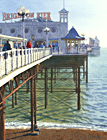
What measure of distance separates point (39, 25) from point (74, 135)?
46879 millimetres

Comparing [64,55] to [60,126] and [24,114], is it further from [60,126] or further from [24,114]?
[60,126]

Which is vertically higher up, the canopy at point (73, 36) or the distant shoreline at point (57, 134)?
the canopy at point (73, 36)

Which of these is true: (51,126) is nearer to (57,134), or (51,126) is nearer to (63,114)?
(57,134)

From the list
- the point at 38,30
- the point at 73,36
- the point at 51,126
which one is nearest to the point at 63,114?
the point at 51,126

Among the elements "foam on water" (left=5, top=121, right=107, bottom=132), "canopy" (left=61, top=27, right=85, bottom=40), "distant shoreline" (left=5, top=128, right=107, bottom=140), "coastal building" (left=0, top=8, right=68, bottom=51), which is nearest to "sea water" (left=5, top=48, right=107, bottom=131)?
→ "foam on water" (left=5, top=121, right=107, bottom=132)

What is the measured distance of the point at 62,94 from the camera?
2892cm

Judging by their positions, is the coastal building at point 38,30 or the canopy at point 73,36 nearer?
the canopy at point 73,36

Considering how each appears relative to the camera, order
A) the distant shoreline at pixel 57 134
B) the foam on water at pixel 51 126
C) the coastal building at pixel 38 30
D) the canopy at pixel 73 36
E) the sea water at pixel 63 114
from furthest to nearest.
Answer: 1. the coastal building at pixel 38 30
2. the canopy at pixel 73 36
3. the sea water at pixel 63 114
4. the foam on water at pixel 51 126
5. the distant shoreline at pixel 57 134

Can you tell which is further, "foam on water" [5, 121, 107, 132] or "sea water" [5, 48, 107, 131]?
"sea water" [5, 48, 107, 131]

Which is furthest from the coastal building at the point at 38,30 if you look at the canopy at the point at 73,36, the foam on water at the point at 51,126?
the foam on water at the point at 51,126

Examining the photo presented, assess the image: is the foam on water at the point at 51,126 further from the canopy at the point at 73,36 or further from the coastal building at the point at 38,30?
the coastal building at the point at 38,30

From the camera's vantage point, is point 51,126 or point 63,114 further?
point 63,114

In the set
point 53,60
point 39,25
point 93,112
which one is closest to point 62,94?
point 53,60

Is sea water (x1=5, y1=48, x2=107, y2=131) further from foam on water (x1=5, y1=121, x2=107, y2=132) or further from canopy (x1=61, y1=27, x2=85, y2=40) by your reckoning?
canopy (x1=61, y1=27, x2=85, y2=40)
